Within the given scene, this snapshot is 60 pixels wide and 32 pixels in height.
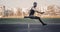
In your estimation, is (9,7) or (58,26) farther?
(58,26)

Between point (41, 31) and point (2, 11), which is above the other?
point (2, 11)

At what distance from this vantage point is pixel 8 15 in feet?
14.0

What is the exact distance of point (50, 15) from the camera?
4270 mm

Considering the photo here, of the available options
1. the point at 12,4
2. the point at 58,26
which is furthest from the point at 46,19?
the point at 12,4

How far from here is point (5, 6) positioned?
4.25m

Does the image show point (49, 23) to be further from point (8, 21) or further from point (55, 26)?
point (8, 21)

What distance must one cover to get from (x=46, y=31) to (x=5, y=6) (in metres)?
1.03

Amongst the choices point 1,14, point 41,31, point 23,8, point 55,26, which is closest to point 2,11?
point 1,14

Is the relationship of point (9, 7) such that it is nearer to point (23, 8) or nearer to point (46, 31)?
point (23, 8)

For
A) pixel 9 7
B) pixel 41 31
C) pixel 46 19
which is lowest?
pixel 41 31

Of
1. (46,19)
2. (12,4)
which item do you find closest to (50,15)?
(46,19)

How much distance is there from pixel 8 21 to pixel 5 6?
0.34 m

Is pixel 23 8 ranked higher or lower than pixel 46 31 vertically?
higher

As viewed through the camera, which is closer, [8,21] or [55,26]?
[8,21]
